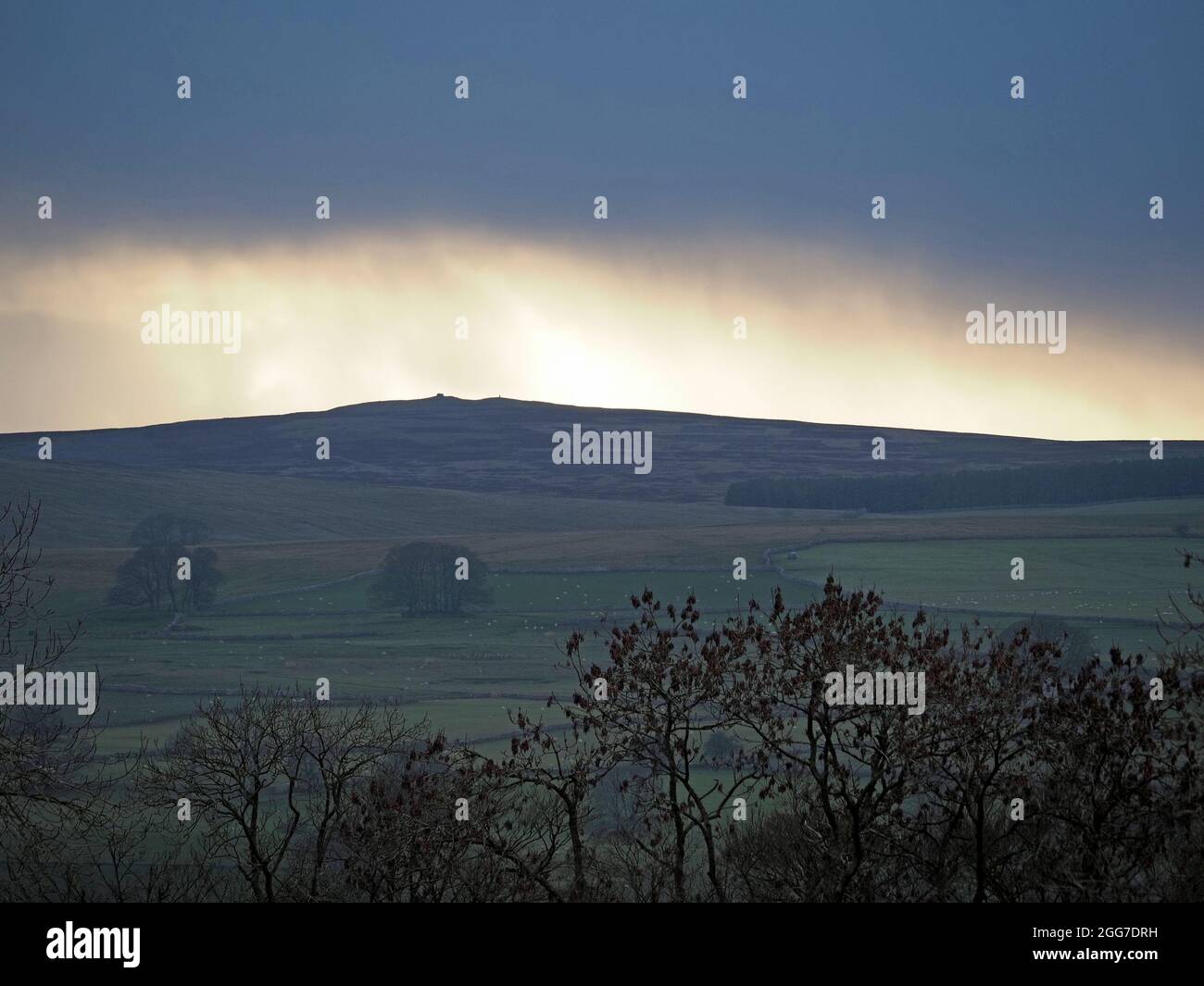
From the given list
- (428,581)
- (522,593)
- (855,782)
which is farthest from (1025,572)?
(855,782)

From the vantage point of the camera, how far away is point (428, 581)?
6777 inches

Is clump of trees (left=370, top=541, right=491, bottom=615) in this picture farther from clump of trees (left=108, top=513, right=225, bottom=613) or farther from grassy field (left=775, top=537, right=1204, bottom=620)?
grassy field (left=775, top=537, right=1204, bottom=620)

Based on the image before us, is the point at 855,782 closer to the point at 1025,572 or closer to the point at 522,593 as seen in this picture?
the point at 1025,572

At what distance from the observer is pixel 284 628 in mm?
156375

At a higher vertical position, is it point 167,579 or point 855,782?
point 167,579

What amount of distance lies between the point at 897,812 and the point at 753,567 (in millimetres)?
141270

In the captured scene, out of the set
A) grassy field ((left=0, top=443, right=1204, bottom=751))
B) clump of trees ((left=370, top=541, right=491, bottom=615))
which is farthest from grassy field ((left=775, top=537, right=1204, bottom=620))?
clump of trees ((left=370, top=541, right=491, bottom=615))

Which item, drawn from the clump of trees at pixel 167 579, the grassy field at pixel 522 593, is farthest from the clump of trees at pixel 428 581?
the clump of trees at pixel 167 579

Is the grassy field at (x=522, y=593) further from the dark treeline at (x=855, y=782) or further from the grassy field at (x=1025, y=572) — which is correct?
the dark treeline at (x=855, y=782)

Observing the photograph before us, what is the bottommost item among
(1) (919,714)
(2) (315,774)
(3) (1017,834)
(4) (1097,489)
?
(2) (315,774)

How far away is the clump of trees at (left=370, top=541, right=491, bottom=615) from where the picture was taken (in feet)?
547
